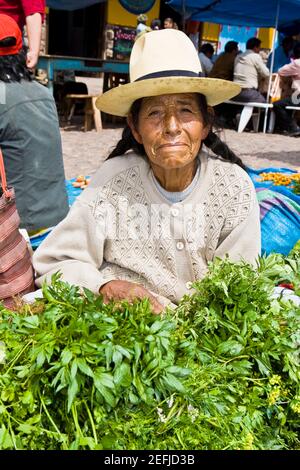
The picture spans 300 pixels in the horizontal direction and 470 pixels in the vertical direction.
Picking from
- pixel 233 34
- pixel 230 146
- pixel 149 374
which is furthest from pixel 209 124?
pixel 233 34

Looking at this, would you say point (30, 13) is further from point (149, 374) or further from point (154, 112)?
point (149, 374)

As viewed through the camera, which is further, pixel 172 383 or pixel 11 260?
pixel 11 260

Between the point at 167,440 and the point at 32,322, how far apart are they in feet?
1.43

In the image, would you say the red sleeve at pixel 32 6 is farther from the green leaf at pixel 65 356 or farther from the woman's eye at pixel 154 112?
the green leaf at pixel 65 356

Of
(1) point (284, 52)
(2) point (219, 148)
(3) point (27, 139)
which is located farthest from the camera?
(1) point (284, 52)

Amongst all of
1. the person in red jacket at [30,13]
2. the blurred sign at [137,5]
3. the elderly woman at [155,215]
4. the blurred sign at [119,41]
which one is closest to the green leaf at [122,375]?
the elderly woman at [155,215]

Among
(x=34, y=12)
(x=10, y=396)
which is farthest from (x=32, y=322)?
(x=34, y=12)

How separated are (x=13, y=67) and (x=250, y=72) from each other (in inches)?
360

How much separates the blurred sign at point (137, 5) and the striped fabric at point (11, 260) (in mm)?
12129

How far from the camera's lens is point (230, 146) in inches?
379

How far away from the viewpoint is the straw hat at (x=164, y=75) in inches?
77.5

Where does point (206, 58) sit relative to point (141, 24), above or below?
below

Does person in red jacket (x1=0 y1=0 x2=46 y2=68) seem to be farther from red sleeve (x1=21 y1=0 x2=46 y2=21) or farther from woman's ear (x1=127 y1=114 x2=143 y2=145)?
woman's ear (x1=127 y1=114 x2=143 y2=145)

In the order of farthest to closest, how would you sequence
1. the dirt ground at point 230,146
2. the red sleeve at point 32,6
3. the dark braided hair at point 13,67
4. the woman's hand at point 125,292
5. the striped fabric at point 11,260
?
1. the dirt ground at point 230,146
2. the red sleeve at point 32,6
3. the dark braided hair at point 13,67
4. the striped fabric at point 11,260
5. the woman's hand at point 125,292
